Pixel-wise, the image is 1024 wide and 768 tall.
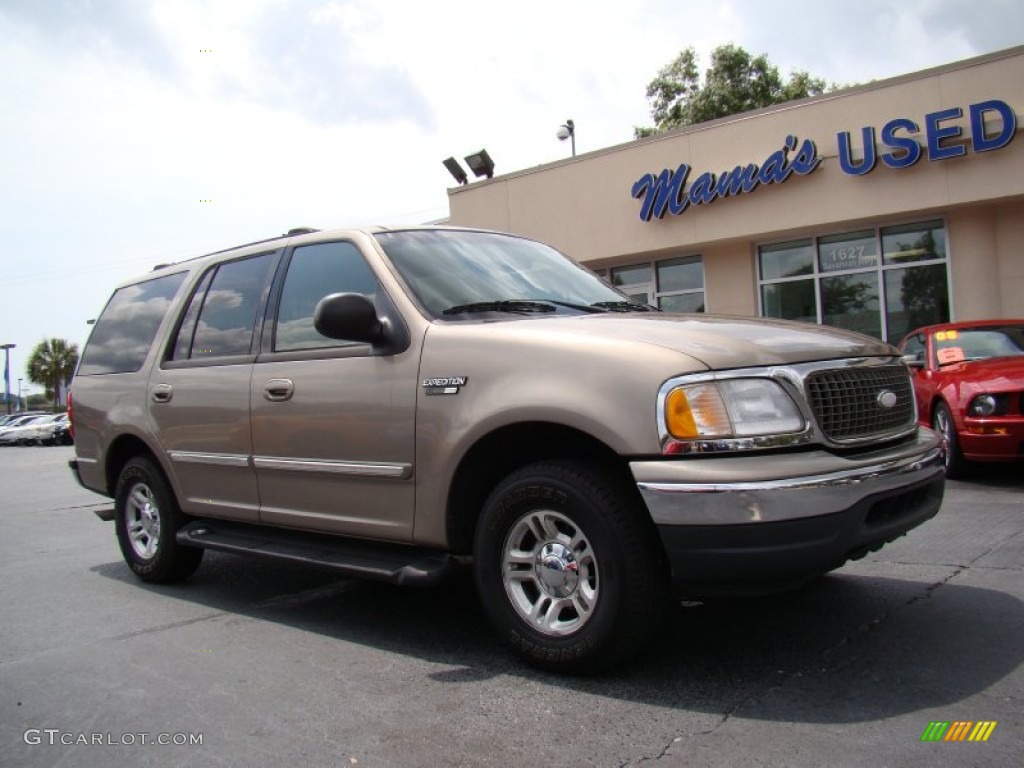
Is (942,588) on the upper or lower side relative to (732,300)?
lower

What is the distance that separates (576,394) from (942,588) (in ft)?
7.81

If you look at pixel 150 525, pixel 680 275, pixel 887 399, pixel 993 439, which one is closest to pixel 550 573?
pixel 887 399

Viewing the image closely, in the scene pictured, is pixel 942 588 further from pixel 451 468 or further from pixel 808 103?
pixel 808 103

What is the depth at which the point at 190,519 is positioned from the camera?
5.31 metres

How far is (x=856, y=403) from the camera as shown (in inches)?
129

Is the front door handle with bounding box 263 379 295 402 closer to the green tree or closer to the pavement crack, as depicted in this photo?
the pavement crack

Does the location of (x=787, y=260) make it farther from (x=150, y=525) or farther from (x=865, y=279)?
Result: (x=150, y=525)

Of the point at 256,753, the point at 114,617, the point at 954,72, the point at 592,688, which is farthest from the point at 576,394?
the point at 954,72

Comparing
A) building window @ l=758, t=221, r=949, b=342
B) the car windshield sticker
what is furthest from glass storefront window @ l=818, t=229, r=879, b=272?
the car windshield sticker

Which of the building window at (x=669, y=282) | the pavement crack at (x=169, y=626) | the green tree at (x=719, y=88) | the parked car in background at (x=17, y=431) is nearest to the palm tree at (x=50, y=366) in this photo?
the parked car in background at (x=17, y=431)

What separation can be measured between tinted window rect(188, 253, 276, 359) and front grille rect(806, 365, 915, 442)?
2925 mm

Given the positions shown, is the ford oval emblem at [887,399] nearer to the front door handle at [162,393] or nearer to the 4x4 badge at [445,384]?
the 4x4 badge at [445,384]

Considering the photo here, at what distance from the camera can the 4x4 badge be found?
11.6 ft

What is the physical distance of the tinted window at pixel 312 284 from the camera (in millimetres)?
4207
